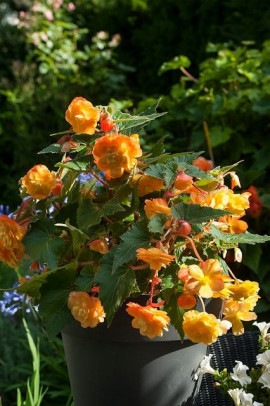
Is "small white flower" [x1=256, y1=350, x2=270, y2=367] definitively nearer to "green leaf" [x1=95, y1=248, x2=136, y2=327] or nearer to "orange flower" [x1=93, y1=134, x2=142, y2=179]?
"green leaf" [x1=95, y1=248, x2=136, y2=327]

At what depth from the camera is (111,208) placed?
127cm

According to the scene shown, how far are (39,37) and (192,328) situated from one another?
4.06 metres

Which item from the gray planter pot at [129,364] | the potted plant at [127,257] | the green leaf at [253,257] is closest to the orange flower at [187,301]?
the potted plant at [127,257]

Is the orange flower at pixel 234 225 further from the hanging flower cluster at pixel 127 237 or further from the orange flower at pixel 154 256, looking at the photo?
the orange flower at pixel 154 256

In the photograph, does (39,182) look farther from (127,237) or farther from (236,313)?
(236,313)

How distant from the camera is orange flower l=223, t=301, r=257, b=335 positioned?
4.38 ft

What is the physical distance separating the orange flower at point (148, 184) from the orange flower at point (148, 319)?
0.73 ft

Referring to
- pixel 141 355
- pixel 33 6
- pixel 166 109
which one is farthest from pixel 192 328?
pixel 33 6

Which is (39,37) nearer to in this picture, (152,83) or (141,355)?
(152,83)

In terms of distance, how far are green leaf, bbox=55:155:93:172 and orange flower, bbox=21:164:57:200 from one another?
0.03 metres

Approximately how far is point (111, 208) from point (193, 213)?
154 millimetres

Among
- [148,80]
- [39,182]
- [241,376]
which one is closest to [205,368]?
[241,376]

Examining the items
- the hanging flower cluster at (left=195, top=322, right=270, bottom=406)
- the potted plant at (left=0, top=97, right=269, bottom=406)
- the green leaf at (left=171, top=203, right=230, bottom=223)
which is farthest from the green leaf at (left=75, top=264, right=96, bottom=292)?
the hanging flower cluster at (left=195, top=322, right=270, bottom=406)

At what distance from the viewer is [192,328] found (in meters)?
1.21
